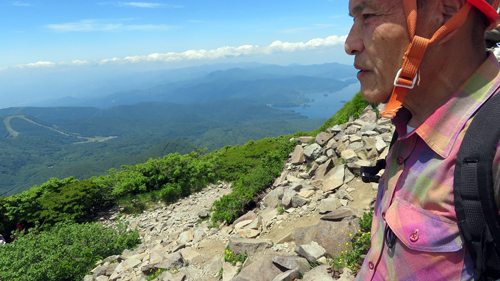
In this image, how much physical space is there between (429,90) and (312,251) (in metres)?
3.84

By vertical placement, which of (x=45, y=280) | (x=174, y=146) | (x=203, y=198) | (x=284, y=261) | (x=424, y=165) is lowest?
(x=174, y=146)

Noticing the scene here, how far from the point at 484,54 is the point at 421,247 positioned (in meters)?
0.75

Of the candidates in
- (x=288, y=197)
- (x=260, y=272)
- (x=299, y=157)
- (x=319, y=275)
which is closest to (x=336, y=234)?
(x=319, y=275)

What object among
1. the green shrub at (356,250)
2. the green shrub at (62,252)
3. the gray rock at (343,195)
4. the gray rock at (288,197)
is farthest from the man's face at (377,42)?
the green shrub at (62,252)

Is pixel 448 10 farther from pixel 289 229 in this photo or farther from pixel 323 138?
pixel 323 138

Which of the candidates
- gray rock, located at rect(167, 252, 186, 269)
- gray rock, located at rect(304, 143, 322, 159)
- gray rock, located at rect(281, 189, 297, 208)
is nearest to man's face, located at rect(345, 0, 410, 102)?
gray rock, located at rect(167, 252, 186, 269)

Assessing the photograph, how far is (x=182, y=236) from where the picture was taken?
25.8 ft

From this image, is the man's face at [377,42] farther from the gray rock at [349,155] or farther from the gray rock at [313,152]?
the gray rock at [313,152]

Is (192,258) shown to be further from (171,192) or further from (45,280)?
(171,192)

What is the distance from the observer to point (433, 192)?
100 cm

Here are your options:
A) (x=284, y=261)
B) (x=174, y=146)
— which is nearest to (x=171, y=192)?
(x=284, y=261)

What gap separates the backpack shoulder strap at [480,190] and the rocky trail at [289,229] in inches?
118

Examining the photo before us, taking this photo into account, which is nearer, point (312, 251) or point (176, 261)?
point (312, 251)

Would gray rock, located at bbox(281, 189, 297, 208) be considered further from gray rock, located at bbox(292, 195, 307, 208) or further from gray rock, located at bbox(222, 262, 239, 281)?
gray rock, located at bbox(222, 262, 239, 281)
